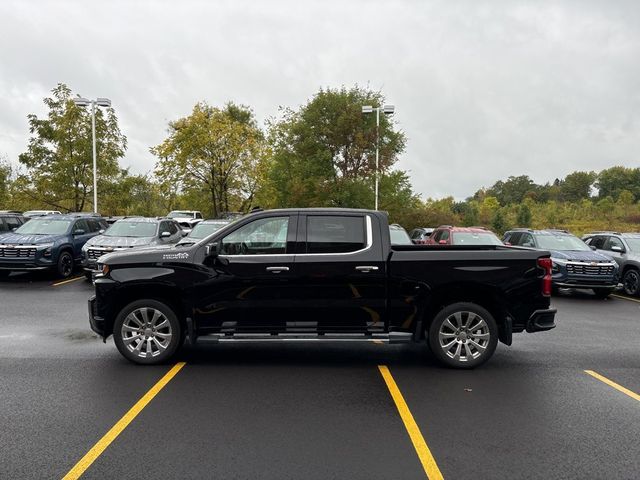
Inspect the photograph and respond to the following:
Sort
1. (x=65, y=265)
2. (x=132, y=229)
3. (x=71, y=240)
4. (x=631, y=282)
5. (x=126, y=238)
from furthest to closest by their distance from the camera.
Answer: (x=71, y=240) < (x=132, y=229) < (x=65, y=265) < (x=126, y=238) < (x=631, y=282)

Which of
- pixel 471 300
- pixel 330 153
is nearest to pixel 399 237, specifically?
pixel 471 300

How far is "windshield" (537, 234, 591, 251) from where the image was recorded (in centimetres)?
1355

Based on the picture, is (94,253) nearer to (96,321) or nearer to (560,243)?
(96,321)

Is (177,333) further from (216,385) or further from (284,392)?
(284,392)

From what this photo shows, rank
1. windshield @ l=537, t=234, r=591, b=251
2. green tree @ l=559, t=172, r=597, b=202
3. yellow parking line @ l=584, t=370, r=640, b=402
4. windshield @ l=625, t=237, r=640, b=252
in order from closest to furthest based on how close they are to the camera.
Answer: yellow parking line @ l=584, t=370, r=640, b=402 < windshield @ l=537, t=234, r=591, b=251 < windshield @ l=625, t=237, r=640, b=252 < green tree @ l=559, t=172, r=597, b=202

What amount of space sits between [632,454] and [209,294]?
455cm

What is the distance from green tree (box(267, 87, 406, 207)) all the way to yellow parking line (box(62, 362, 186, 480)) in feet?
65.3

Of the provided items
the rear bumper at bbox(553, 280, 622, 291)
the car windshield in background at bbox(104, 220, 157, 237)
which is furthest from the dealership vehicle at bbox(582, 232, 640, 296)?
the car windshield in background at bbox(104, 220, 157, 237)

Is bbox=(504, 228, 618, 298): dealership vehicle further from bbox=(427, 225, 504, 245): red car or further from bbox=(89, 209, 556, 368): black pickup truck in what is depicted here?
bbox=(89, 209, 556, 368): black pickup truck

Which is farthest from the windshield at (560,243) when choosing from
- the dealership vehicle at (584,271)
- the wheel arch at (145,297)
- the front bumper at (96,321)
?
the front bumper at (96,321)

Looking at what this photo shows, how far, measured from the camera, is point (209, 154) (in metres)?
34.0

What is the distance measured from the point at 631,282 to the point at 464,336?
32.0 ft

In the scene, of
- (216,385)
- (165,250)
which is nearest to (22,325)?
(165,250)

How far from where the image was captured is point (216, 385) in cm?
551
